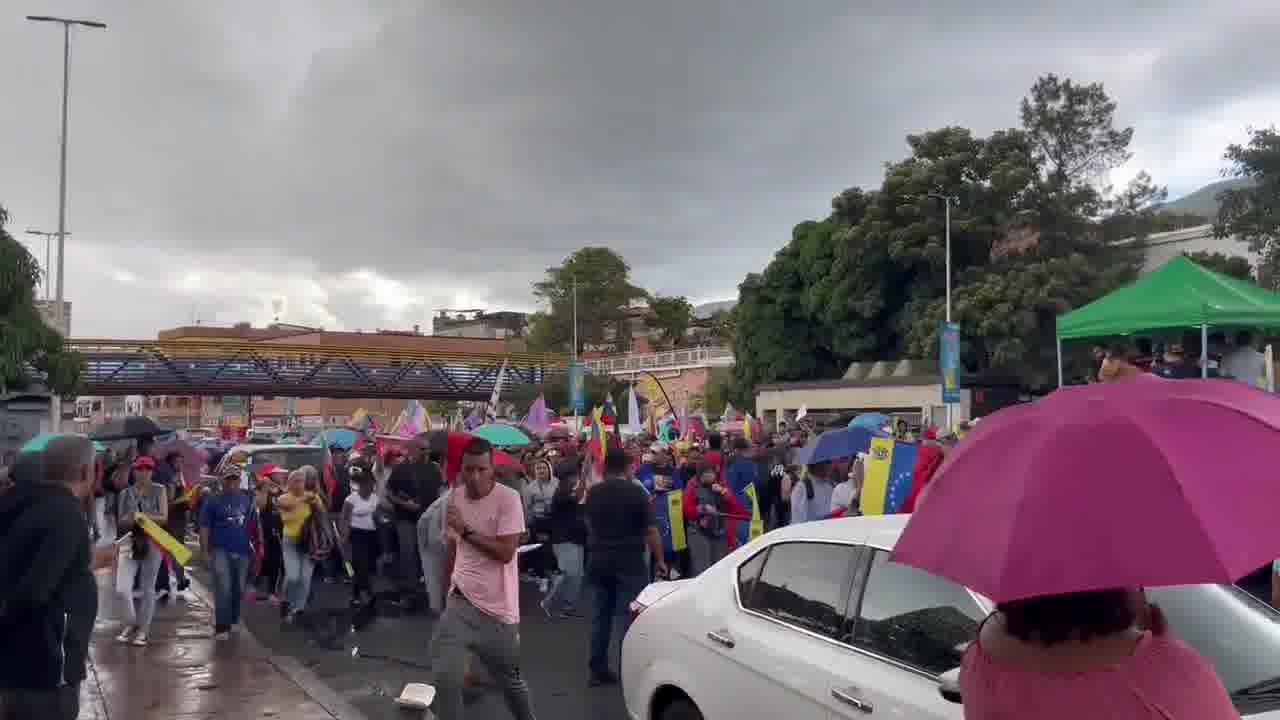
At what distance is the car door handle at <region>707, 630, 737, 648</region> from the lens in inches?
202

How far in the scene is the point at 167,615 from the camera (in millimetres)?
12570

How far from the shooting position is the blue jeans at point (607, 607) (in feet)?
28.4

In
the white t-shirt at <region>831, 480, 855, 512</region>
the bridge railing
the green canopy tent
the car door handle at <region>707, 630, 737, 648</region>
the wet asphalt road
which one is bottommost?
the wet asphalt road

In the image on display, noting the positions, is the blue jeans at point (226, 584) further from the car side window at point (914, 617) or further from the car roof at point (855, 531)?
the car side window at point (914, 617)

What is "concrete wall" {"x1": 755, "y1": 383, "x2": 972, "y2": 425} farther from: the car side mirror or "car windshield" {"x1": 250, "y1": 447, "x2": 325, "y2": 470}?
the car side mirror

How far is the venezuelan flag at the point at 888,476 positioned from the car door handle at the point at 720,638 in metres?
4.80

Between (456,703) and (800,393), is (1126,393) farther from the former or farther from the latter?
(800,393)

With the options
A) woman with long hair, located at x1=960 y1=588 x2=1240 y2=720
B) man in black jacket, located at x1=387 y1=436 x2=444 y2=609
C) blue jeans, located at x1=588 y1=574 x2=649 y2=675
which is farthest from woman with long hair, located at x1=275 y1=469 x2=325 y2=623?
woman with long hair, located at x1=960 y1=588 x2=1240 y2=720

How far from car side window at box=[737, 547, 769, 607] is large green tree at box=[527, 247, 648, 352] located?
74.2 m

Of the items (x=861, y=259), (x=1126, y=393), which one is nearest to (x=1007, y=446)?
(x=1126, y=393)

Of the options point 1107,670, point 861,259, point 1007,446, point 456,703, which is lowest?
point 456,703

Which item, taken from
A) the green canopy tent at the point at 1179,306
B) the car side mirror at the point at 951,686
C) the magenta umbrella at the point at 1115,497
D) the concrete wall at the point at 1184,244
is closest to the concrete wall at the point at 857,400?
the concrete wall at the point at 1184,244

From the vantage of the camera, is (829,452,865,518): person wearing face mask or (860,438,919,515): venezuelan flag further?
(829,452,865,518): person wearing face mask

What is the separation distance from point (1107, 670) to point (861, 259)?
4355 cm
